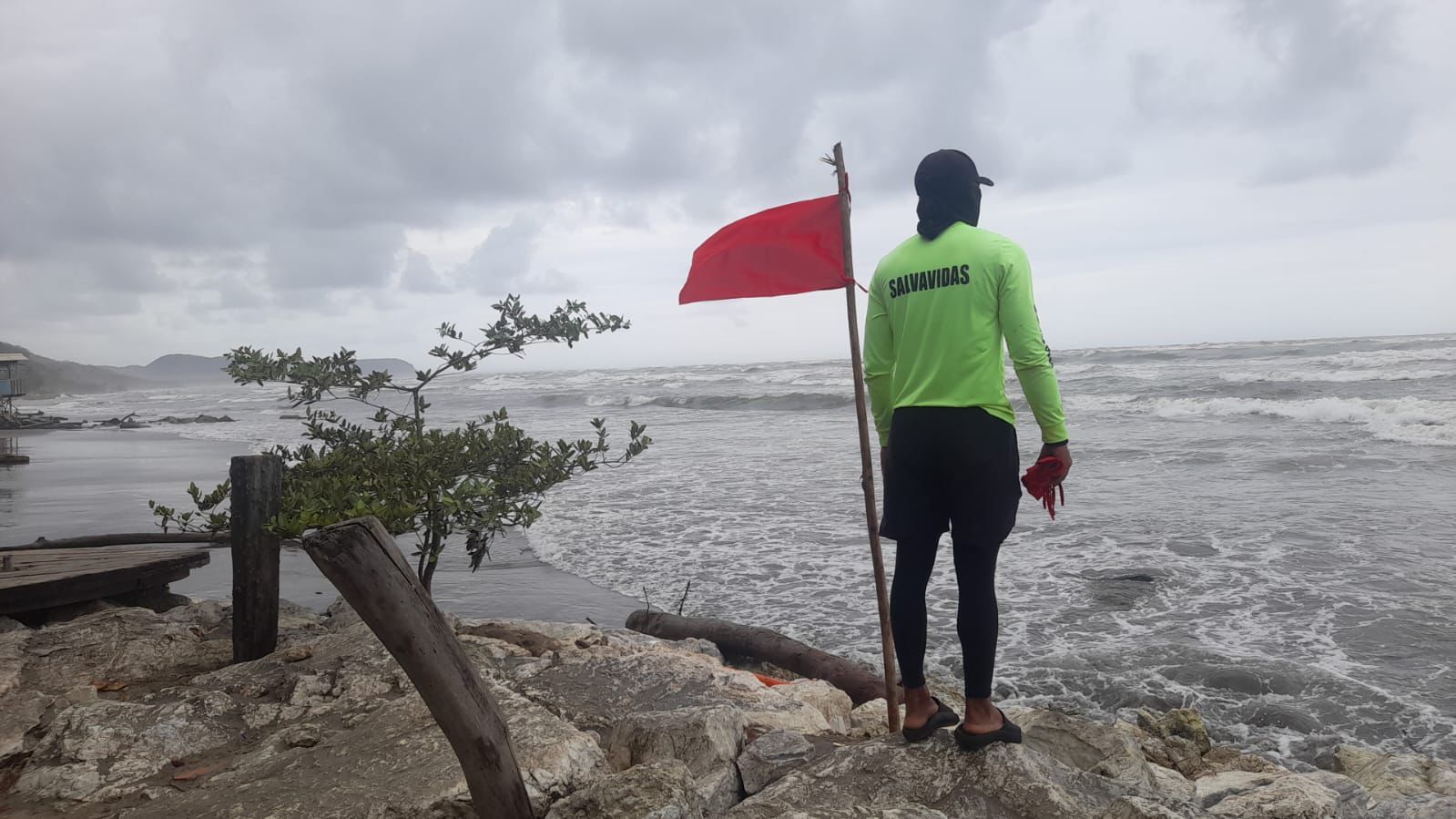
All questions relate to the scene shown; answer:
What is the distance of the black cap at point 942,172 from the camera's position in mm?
3318

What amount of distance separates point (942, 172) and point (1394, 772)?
440cm

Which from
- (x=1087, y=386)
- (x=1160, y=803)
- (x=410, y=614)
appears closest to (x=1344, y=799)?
(x=1160, y=803)

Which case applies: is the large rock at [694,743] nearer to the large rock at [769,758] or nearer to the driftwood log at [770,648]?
the large rock at [769,758]

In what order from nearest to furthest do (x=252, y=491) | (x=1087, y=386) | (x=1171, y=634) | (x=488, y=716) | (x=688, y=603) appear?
(x=488, y=716) < (x=252, y=491) < (x=1171, y=634) < (x=688, y=603) < (x=1087, y=386)

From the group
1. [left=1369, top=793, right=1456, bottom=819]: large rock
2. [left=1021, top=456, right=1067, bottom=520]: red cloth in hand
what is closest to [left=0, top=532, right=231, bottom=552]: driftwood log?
[left=1021, top=456, right=1067, bottom=520]: red cloth in hand

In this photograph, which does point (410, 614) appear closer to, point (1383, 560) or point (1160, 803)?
point (1160, 803)

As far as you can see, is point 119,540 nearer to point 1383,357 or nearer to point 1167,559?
point 1167,559

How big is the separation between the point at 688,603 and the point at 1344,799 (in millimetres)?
5768

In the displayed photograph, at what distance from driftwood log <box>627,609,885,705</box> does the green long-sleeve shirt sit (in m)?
3.38

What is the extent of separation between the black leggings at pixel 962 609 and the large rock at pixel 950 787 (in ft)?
0.86

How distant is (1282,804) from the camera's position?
3.41 m

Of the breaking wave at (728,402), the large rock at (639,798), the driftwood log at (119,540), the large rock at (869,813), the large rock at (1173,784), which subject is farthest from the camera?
the breaking wave at (728,402)

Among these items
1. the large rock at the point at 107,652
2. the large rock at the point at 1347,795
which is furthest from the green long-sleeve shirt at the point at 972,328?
the large rock at the point at 107,652

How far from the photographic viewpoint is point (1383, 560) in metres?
9.02
